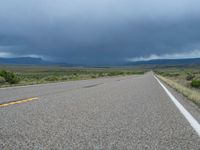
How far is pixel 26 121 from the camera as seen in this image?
6406 mm

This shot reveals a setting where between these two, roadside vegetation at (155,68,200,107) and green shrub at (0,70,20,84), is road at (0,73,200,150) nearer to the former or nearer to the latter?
roadside vegetation at (155,68,200,107)

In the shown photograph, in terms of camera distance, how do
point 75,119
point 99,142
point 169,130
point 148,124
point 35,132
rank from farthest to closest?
point 75,119 → point 148,124 → point 169,130 → point 35,132 → point 99,142

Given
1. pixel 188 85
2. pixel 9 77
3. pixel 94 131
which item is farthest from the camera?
pixel 188 85

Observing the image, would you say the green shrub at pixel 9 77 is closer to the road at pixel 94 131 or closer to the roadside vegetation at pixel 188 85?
the roadside vegetation at pixel 188 85

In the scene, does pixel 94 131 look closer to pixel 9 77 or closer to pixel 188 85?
pixel 9 77

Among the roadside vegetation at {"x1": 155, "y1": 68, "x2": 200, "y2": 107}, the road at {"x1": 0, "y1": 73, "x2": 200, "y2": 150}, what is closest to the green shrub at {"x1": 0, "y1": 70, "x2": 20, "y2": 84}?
the roadside vegetation at {"x1": 155, "y1": 68, "x2": 200, "y2": 107}

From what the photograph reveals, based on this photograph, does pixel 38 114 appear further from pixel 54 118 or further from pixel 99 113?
pixel 99 113

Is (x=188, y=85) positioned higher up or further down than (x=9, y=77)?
further down

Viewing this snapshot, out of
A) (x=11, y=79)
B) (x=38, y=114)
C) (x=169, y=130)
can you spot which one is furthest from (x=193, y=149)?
(x=11, y=79)

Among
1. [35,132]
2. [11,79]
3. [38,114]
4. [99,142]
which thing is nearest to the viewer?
[99,142]

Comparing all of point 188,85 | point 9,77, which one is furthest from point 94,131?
point 188,85

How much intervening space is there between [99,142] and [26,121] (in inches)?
89.4

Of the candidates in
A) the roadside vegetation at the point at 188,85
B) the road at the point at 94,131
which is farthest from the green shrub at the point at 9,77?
the road at the point at 94,131

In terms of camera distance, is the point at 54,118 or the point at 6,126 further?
the point at 54,118
